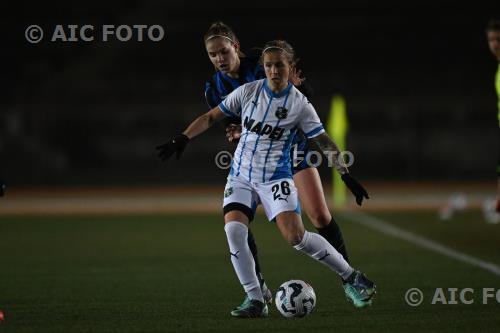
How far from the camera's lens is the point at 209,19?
2952 cm

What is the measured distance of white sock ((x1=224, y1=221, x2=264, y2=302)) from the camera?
6375mm

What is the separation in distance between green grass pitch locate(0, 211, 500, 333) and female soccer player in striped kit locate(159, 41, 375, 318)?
40 centimetres

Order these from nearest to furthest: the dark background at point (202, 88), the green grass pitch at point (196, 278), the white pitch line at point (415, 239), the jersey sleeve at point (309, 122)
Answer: the green grass pitch at point (196, 278), the jersey sleeve at point (309, 122), the white pitch line at point (415, 239), the dark background at point (202, 88)

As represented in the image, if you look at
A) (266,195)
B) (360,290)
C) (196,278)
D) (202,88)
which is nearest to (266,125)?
(266,195)

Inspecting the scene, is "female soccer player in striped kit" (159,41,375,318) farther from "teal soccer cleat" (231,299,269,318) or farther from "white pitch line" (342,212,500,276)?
"white pitch line" (342,212,500,276)

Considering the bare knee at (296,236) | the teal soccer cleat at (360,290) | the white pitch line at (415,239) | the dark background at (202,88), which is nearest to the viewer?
the bare knee at (296,236)

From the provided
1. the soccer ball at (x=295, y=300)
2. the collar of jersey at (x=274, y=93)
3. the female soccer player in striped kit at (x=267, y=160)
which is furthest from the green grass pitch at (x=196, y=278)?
the collar of jersey at (x=274, y=93)

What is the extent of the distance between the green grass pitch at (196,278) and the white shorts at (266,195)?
0.75m

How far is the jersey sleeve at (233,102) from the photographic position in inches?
258

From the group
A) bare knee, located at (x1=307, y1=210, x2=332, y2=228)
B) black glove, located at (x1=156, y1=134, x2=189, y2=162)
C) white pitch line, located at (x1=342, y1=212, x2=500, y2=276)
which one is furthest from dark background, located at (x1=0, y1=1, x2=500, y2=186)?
black glove, located at (x1=156, y1=134, x2=189, y2=162)

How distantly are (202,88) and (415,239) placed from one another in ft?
50.5

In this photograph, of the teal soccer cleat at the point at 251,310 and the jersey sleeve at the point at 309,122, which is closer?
the teal soccer cleat at the point at 251,310

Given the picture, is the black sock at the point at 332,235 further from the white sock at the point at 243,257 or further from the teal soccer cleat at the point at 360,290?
the white sock at the point at 243,257

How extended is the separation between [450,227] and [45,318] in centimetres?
857
